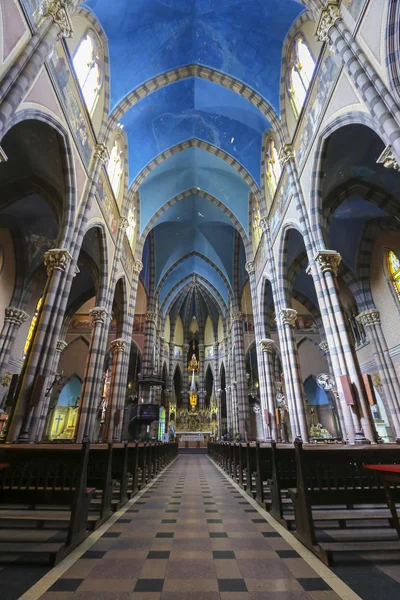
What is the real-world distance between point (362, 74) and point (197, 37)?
384 inches

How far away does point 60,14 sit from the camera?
24.5ft

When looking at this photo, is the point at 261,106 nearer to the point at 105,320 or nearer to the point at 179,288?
the point at 105,320

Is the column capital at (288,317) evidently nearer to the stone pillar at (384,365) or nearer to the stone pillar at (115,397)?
the stone pillar at (384,365)

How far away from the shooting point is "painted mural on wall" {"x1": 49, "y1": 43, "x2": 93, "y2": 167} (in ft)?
27.1

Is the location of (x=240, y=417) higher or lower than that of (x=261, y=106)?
lower

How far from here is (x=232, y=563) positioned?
2760 mm

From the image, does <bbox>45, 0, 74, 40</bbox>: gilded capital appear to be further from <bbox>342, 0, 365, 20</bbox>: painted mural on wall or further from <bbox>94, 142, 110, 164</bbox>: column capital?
<bbox>342, 0, 365, 20</bbox>: painted mural on wall

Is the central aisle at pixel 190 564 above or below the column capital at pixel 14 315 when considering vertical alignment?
below

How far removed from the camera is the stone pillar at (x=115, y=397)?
1376 centimetres

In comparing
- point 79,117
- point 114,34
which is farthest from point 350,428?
point 114,34

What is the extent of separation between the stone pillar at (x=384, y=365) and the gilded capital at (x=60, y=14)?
15.1m

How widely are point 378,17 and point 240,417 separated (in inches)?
817

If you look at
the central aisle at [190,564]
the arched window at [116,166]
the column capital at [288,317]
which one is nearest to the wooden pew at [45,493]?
the central aisle at [190,564]

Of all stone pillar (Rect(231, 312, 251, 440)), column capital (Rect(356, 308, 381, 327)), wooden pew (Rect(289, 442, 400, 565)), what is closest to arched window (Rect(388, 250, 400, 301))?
column capital (Rect(356, 308, 381, 327))
